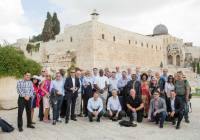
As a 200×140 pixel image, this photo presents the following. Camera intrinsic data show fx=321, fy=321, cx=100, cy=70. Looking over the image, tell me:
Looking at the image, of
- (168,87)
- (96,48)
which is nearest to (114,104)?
(168,87)

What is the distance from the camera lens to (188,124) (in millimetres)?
9328

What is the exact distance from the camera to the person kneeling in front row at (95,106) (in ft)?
30.8

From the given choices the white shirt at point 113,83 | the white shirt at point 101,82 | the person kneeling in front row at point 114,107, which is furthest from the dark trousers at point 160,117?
the white shirt at point 101,82

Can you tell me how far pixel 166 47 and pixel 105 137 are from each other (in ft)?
157

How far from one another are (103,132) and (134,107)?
6.31 feet

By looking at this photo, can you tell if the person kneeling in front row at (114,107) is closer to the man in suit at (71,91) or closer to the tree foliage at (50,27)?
the man in suit at (71,91)

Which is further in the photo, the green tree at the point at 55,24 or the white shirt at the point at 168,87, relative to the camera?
the green tree at the point at 55,24

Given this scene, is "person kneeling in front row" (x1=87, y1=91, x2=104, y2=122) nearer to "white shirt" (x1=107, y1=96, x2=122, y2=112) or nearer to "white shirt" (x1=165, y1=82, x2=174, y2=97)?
"white shirt" (x1=107, y1=96, x2=122, y2=112)

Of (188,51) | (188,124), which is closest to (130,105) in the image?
(188,124)

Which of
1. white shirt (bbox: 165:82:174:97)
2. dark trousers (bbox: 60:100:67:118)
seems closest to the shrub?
dark trousers (bbox: 60:100:67:118)

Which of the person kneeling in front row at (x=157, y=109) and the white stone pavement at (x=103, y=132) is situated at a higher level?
the person kneeling in front row at (x=157, y=109)

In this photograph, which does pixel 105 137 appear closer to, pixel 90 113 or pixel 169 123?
pixel 90 113

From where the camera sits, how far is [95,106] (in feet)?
31.3

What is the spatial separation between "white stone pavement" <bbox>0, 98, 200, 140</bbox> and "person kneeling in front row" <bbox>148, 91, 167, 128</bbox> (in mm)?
208
